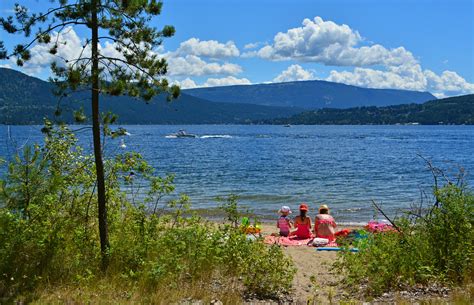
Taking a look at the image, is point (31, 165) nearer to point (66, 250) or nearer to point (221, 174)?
point (66, 250)

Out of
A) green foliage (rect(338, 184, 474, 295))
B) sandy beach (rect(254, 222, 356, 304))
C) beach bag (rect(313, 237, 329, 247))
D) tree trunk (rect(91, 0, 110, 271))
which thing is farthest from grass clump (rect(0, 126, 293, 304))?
beach bag (rect(313, 237, 329, 247))

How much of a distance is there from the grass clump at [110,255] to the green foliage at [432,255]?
4.41 feet

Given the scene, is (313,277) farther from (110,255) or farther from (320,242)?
(320,242)

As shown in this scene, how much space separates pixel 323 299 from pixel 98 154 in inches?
160

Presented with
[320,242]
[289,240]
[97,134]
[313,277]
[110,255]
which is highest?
[97,134]

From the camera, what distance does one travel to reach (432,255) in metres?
8.30

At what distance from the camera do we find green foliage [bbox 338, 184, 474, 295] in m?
7.96

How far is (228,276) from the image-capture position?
828 cm

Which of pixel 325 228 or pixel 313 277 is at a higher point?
pixel 313 277

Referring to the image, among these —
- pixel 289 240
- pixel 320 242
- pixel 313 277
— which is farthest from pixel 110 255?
pixel 289 240

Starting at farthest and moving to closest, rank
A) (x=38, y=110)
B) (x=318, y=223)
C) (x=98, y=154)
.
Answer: (x=38, y=110), (x=318, y=223), (x=98, y=154)

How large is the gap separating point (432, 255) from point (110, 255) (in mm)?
5133

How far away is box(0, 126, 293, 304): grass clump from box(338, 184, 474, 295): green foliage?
4.41ft

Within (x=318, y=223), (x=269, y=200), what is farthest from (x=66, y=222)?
(x=269, y=200)
